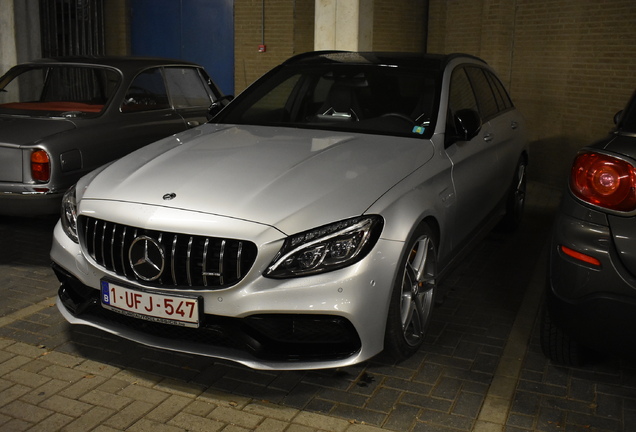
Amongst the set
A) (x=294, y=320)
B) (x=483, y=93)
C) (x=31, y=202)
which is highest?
(x=483, y=93)

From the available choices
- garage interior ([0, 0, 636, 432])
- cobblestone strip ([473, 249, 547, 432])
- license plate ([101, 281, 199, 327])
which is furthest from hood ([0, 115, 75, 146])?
cobblestone strip ([473, 249, 547, 432])

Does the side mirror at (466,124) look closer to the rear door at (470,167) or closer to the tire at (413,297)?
the rear door at (470,167)

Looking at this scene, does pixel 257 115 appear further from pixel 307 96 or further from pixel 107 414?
pixel 107 414

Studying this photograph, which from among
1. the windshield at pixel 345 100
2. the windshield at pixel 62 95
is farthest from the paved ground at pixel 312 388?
the windshield at pixel 62 95

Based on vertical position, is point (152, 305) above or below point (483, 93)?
below

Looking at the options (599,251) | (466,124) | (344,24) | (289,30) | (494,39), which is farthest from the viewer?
(289,30)

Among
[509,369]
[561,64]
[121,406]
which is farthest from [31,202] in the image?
[561,64]

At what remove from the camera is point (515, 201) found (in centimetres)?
650

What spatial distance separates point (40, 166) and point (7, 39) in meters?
6.94

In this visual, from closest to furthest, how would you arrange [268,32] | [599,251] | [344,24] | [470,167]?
[599,251]
[470,167]
[344,24]
[268,32]

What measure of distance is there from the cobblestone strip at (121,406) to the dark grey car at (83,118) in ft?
7.16

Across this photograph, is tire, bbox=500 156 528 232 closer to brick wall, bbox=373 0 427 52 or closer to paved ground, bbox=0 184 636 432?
paved ground, bbox=0 184 636 432

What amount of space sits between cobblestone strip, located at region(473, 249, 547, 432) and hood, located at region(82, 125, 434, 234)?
1131mm

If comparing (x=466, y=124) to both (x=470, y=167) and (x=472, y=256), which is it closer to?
(x=470, y=167)
